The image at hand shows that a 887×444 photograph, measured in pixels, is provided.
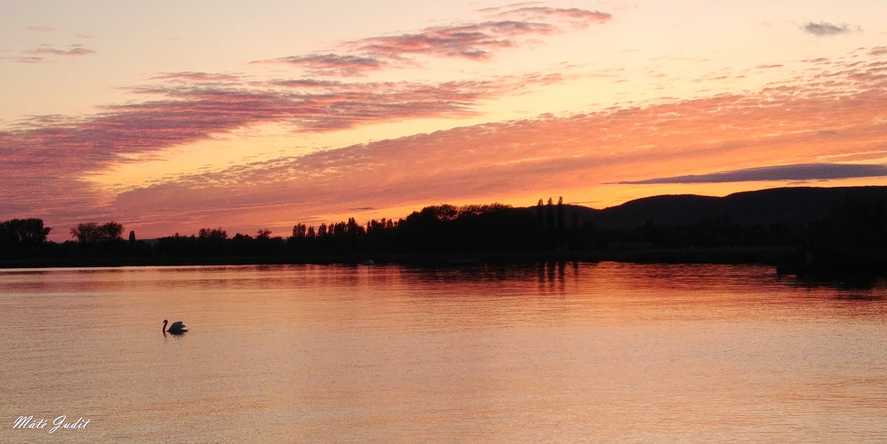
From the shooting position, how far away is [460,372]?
25.6 m

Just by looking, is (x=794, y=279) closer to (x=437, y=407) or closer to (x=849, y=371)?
(x=849, y=371)

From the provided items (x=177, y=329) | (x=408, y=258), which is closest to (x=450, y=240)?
(x=408, y=258)

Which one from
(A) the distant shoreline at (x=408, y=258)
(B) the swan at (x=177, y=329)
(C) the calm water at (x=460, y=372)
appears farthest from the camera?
(A) the distant shoreline at (x=408, y=258)

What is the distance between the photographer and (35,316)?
45.6 meters

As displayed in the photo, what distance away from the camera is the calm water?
19.1 metres

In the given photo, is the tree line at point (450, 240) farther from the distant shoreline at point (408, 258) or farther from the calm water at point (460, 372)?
the calm water at point (460, 372)

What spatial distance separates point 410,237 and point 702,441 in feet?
494

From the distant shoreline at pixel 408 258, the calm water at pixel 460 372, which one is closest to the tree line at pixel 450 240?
the distant shoreline at pixel 408 258

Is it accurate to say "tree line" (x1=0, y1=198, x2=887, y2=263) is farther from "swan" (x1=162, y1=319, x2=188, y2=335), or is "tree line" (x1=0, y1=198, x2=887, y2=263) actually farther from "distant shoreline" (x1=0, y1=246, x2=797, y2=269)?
"swan" (x1=162, y1=319, x2=188, y2=335)

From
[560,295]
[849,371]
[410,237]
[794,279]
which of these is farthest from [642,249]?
[849,371]

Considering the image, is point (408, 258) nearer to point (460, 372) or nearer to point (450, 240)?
point (450, 240)

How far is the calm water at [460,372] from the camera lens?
62.8ft

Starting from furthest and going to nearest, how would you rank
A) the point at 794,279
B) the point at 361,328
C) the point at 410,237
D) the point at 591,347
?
the point at 410,237 < the point at 794,279 < the point at 361,328 < the point at 591,347

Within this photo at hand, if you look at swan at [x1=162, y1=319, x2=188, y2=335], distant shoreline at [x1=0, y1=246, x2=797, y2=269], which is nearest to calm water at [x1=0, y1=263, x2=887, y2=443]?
swan at [x1=162, y1=319, x2=188, y2=335]
